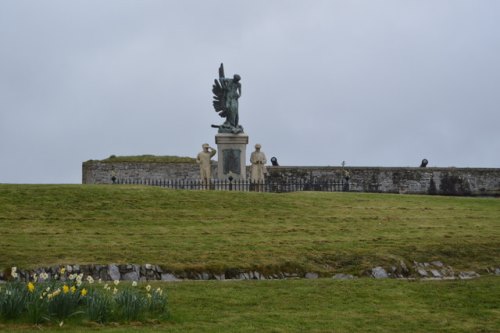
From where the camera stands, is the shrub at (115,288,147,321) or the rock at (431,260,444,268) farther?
the rock at (431,260,444,268)

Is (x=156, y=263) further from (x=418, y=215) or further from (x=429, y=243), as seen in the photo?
(x=418, y=215)

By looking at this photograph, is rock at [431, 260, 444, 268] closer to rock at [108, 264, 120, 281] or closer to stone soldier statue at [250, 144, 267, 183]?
rock at [108, 264, 120, 281]

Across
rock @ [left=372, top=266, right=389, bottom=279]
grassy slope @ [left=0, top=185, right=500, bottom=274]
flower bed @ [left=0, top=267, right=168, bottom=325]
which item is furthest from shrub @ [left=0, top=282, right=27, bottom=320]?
rock @ [left=372, top=266, right=389, bottom=279]

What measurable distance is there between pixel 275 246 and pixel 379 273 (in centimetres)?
271

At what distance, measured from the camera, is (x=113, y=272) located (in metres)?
18.0

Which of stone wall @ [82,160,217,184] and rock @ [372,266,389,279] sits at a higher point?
stone wall @ [82,160,217,184]

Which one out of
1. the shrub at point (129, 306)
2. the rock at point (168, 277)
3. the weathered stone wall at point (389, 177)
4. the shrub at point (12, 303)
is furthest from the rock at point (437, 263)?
the weathered stone wall at point (389, 177)

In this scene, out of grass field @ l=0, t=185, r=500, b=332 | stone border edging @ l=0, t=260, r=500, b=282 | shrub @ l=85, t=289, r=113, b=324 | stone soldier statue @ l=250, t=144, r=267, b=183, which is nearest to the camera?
shrub @ l=85, t=289, r=113, b=324

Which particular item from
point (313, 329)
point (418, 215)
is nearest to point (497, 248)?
→ point (418, 215)

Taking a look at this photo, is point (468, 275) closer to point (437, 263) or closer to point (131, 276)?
point (437, 263)

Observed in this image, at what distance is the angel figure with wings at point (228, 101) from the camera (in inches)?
1545

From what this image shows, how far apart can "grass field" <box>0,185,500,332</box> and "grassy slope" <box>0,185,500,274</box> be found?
3 cm

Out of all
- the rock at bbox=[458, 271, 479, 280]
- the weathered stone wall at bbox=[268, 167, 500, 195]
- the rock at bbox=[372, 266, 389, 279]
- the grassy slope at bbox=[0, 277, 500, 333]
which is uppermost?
the weathered stone wall at bbox=[268, 167, 500, 195]

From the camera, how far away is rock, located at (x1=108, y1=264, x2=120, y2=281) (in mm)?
17891
